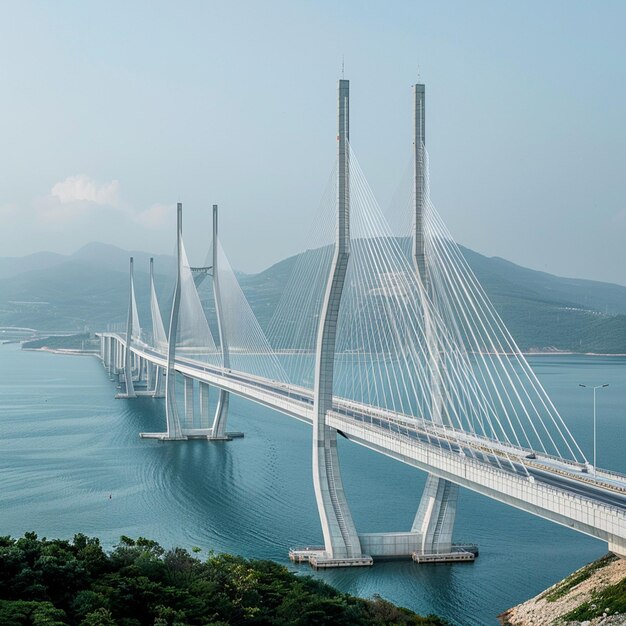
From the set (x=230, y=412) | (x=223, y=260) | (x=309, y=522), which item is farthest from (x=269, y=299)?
(x=309, y=522)

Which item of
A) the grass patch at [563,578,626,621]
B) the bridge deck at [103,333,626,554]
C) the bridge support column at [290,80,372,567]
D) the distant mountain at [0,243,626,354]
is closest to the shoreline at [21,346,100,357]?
the distant mountain at [0,243,626,354]

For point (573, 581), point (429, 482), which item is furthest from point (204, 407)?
point (573, 581)

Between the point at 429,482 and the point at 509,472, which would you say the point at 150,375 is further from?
the point at 509,472

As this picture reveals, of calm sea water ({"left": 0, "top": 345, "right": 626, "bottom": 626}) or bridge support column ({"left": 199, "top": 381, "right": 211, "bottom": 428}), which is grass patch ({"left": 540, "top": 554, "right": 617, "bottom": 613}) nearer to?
calm sea water ({"left": 0, "top": 345, "right": 626, "bottom": 626})

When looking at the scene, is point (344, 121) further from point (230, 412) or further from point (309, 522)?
point (230, 412)

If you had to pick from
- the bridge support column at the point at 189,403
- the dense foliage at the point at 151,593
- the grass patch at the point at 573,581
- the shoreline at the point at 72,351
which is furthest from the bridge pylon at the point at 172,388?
the shoreline at the point at 72,351
